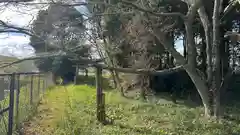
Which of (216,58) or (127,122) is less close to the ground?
(216,58)

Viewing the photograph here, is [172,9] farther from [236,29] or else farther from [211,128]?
[211,128]

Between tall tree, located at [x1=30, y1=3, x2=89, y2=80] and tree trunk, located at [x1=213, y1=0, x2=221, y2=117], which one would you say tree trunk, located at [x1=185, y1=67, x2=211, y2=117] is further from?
tall tree, located at [x1=30, y1=3, x2=89, y2=80]

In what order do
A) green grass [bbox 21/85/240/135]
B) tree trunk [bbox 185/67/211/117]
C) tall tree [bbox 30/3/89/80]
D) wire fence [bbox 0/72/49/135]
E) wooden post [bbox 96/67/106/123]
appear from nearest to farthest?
1. wire fence [bbox 0/72/49/135]
2. green grass [bbox 21/85/240/135]
3. tall tree [bbox 30/3/89/80]
4. wooden post [bbox 96/67/106/123]
5. tree trunk [bbox 185/67/211/117]

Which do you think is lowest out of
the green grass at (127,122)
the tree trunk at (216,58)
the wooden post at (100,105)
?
the green grass at (127,122)

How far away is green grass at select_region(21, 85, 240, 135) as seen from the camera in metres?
8.00

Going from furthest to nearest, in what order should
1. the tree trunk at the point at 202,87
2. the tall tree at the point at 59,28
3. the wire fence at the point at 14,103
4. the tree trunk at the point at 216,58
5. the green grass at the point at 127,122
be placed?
the tree trunk at the point at 202,87 → the tree trunk at the point at 216,58 → the tall tree at the point at 59,28 → the green grass at the point at 127,122 → the wire fence at the point at 14,103

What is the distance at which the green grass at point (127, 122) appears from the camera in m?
8.00

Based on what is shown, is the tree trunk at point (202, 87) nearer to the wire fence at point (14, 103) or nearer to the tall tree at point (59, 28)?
the tall tree at point (59, 28)

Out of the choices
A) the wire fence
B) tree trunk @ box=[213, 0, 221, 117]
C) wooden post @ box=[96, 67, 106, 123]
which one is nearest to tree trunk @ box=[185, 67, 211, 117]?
tree trunk @ box=[213, 0, 221, 117]

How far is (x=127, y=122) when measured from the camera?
9.72m

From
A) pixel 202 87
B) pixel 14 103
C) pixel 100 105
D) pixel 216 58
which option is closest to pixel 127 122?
pixel 100 105

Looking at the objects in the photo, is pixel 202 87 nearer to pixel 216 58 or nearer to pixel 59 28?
pixel 216 58

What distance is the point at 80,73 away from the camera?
24.4 metres

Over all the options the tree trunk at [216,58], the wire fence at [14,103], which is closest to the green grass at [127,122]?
the wire fence at [14,103]
